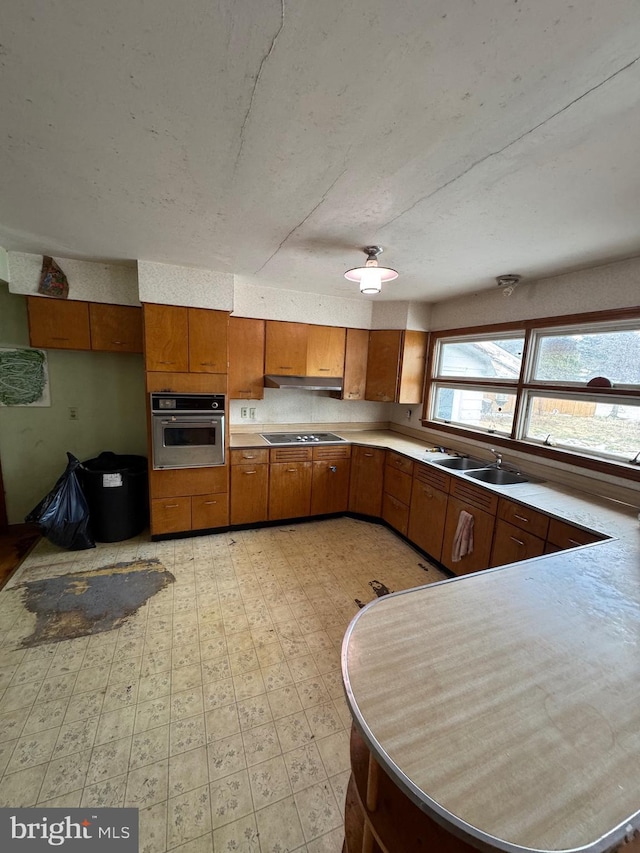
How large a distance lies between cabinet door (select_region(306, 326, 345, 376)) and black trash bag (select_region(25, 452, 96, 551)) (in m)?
2.38

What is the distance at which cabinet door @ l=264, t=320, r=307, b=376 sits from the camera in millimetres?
3537

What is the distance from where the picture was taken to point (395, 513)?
11.5ft

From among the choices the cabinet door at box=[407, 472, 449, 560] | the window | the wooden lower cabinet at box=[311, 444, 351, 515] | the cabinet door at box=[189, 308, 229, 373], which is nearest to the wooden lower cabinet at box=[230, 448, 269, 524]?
the wooden lower cabinet at box=[311, 444, 351, 515]

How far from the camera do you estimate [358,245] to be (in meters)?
2.22

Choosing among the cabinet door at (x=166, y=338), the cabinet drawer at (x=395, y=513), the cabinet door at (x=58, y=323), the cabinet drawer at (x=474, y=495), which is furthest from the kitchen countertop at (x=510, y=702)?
the cabinet door at (x=58, y=323)

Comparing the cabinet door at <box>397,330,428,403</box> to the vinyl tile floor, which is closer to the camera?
the vinyl tile floor

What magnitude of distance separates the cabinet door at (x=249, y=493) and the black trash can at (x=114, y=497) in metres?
0.85

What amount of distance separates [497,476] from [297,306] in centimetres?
254

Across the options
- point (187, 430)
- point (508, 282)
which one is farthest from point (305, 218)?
point (187, 430)

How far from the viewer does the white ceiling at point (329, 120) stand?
0.84m

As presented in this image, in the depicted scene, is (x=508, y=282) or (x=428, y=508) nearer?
(x=508, y=282)

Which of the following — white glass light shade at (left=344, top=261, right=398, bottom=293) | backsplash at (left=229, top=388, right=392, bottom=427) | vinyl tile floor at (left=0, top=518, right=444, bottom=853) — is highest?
white glass light shade at (left=344, top=261, right=398, bottom=293)

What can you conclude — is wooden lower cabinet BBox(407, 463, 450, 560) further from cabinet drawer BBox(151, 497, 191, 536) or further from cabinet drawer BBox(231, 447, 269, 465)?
cabinet drawer BBox(151, 497, 191, 536)

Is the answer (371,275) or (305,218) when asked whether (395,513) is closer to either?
(371,275)
